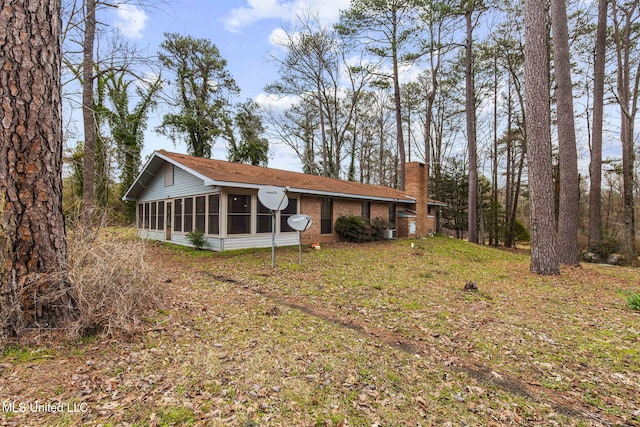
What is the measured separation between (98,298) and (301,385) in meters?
2.33

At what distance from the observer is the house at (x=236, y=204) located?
9984mm

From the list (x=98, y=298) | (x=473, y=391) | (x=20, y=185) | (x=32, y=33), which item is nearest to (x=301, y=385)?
(x=473, y=391)

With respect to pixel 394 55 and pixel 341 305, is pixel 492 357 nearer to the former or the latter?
pixel 341 305

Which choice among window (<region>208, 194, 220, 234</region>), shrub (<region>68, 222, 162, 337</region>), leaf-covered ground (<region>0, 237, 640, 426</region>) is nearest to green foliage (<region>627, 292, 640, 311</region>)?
leaf-covered ground (<region>0, 237, 640, 426</region>)

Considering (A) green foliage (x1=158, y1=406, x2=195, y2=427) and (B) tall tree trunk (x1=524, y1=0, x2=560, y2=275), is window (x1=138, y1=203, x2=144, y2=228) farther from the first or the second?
(B) tall tree trunk (x1=524, y1=0, x2=560, y2=275)

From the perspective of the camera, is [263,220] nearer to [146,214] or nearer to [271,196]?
[271,196]

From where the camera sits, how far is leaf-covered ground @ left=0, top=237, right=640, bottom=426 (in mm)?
2133

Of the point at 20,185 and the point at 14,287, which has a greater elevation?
the point at 20,185

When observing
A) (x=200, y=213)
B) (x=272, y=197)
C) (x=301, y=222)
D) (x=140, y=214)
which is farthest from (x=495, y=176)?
(x=140, y=214)

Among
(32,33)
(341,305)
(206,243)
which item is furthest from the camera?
(206,243)

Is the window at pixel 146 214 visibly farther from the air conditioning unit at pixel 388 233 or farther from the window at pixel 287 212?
the air conditioning unit at pixel 388 233

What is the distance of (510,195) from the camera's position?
69.4 feet

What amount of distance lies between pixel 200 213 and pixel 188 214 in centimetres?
92

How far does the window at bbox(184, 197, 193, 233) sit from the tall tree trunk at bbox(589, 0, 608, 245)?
16.3 m
